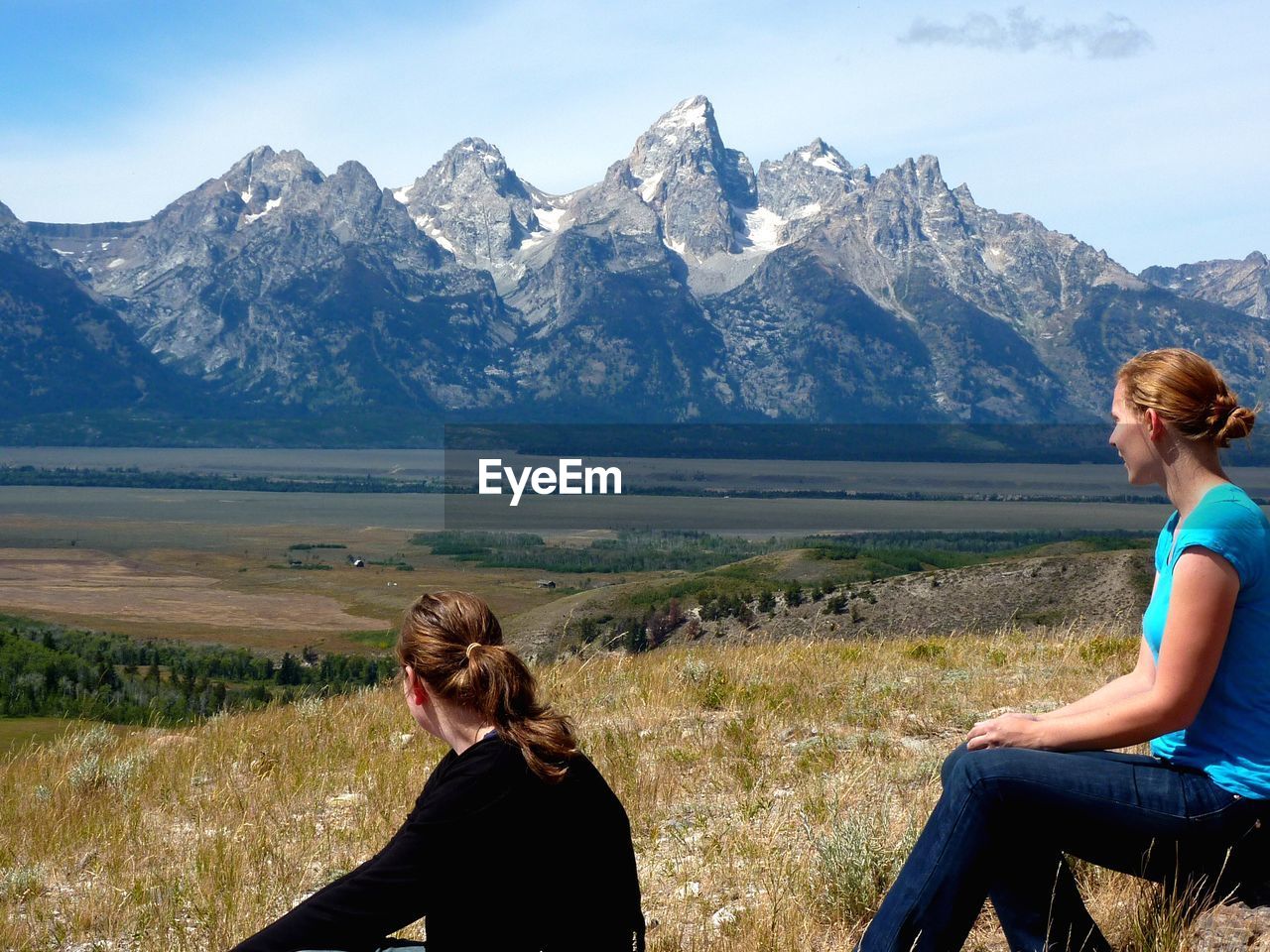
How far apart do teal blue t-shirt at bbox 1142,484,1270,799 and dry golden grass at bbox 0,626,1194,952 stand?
0.97 m

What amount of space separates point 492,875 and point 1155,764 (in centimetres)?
234

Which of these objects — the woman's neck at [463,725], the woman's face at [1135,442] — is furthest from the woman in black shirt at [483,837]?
the woman's face at [1135,442]

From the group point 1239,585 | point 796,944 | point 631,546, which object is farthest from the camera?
point 631,546

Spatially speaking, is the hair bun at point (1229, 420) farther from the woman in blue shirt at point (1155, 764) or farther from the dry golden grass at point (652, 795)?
the dry golden grass at point (652, 795)

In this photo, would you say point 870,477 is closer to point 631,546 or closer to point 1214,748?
point 631,546

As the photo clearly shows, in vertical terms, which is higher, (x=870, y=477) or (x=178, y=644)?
(x=870, y=477)

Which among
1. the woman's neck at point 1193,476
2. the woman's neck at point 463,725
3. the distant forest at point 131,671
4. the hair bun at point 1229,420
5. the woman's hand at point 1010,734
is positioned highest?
the hair bun at point 1229,420

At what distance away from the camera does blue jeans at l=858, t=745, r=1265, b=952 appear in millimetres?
4008

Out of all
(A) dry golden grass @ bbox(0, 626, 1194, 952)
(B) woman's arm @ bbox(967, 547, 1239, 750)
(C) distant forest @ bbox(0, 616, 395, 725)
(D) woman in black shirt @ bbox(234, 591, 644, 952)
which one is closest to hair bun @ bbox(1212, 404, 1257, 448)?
(B) woman's arm @ bbox(967, 547, 1239, 750)

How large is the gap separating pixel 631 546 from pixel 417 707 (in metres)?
121

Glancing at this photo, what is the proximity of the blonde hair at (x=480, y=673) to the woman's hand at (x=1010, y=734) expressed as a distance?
1508 millimetres

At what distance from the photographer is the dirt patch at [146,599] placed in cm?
11900

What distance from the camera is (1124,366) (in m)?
4.26

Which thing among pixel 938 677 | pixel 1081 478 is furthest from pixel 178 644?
pixel 1081 478
